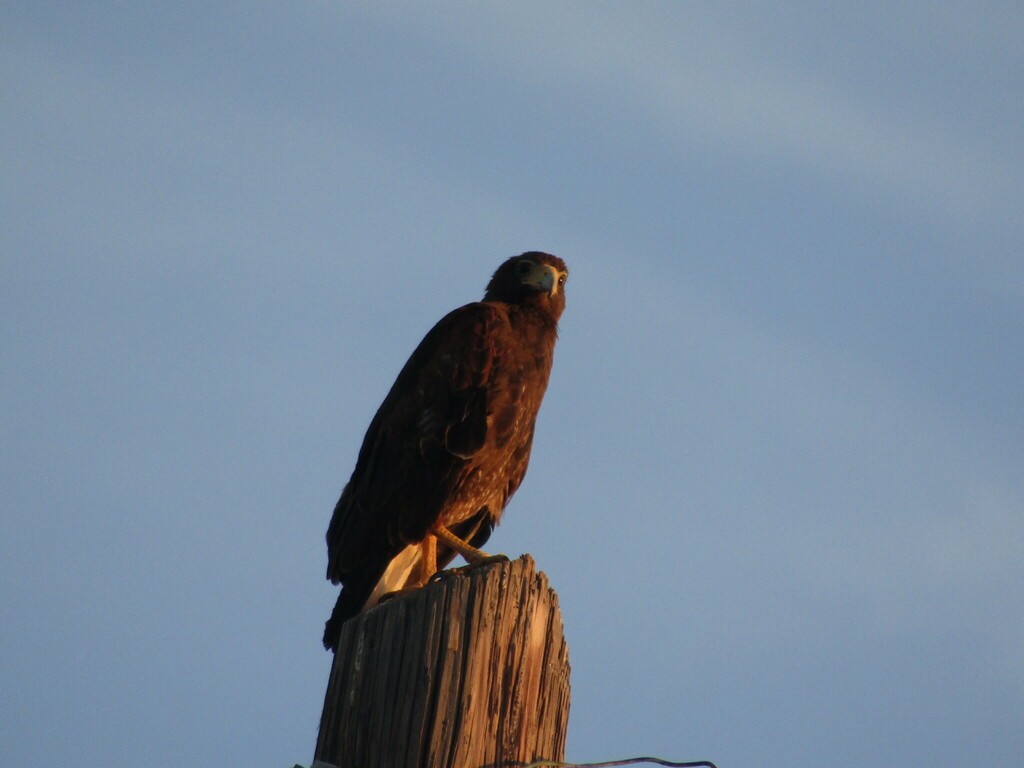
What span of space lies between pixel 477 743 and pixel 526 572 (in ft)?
1.62

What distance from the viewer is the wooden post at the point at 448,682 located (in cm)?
303

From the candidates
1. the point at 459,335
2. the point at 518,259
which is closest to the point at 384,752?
the point at 459,335

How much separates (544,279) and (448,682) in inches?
166

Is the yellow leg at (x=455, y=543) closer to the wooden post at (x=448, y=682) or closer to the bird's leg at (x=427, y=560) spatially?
the bird's leg at (x=427, y=560)

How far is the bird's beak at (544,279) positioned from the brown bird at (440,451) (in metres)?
0.41

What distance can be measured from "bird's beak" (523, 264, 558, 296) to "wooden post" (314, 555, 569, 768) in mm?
3820

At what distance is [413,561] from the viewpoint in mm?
6230

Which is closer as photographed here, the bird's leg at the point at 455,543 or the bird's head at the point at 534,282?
the bird's leg at the point at 455,543

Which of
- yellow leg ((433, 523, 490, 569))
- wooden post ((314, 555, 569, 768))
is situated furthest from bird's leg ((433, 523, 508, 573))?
wooden post ((314, 555, 569, 768))

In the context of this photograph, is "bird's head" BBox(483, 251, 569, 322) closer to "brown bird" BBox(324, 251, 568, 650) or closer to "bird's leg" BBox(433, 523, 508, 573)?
"brown bird" BBox(324, 251, 568, 650)

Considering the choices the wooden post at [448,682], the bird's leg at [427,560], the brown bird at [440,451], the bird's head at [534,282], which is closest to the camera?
the wooden post at [448,682]

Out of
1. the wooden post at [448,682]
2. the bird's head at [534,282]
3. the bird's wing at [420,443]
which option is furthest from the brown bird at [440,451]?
the wooden post at [448,682]

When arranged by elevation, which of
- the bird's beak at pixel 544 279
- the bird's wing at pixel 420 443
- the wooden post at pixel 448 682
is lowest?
the wooden post at pixel 448 682

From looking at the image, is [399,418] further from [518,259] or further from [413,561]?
[518,259]
